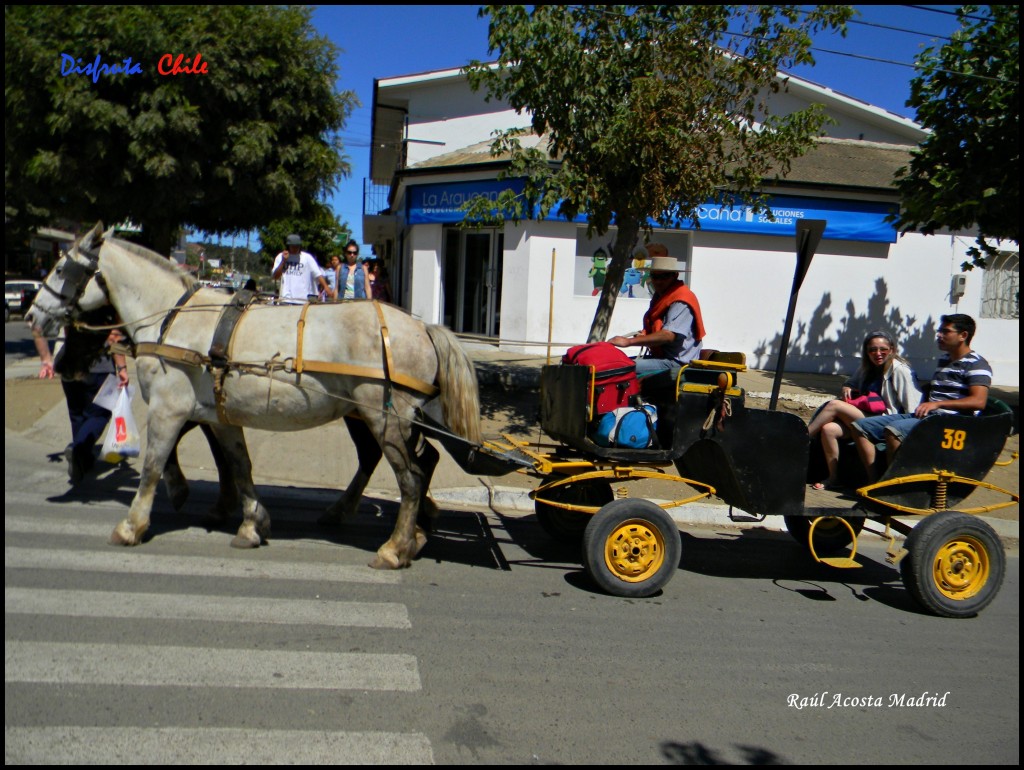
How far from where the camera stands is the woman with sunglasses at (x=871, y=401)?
5.79m

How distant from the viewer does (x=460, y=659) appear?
165 inches

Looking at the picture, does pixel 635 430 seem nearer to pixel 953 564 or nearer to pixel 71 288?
pixel 953 564

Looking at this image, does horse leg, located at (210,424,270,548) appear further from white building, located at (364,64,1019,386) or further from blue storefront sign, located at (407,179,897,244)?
blue storefront sign, located at (407,179,897,244)

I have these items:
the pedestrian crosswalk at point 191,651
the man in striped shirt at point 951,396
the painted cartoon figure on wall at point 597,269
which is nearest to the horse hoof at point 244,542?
the pedestrian crosswalk at point 191,651

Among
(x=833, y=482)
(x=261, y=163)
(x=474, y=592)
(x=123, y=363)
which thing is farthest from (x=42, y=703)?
(x=261, y=163)

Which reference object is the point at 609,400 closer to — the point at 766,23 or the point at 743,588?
the point at 743,588

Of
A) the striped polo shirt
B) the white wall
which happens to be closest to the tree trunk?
the striped polo shirt

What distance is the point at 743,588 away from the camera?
18.9 feet

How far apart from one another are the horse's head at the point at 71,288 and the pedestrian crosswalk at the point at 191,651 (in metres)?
1.54

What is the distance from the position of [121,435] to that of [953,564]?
646 cm

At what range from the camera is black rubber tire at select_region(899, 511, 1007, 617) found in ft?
17.5

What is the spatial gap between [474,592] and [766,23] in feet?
21.2

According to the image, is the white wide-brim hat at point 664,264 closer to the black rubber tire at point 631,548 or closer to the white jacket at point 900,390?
the black rubber tire at point 631,548

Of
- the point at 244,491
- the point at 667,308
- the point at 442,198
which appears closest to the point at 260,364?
the point at 244,491
